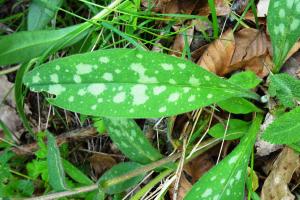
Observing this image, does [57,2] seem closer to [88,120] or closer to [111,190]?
[88,120]

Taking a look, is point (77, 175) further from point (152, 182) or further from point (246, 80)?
point (246, 80)

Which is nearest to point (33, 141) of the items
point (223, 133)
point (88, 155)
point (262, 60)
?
point (88, 155)

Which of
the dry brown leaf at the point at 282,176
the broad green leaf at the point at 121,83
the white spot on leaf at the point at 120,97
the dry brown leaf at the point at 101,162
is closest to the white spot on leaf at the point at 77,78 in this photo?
the broad green leaf at the point at 121,83

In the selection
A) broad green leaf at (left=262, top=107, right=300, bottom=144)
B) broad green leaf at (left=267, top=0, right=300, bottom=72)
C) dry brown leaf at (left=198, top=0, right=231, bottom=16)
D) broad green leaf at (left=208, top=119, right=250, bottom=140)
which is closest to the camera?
broad green leaf at (left=262, top=107, right=300, bottom=144)

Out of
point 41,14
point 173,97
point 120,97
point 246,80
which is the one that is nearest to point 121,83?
point 120,97

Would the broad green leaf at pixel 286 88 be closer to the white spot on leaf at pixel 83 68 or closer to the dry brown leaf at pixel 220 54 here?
the dry brown leaf at pixel 220 54

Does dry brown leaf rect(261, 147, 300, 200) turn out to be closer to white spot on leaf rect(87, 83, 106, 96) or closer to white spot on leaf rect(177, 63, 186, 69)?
white spot on leaf rect(177, 63, 186, 69)

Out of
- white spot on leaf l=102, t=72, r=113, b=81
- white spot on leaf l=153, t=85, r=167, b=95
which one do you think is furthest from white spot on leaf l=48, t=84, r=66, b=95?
white spot on leaf l=153, t=85, r=167, b=95
